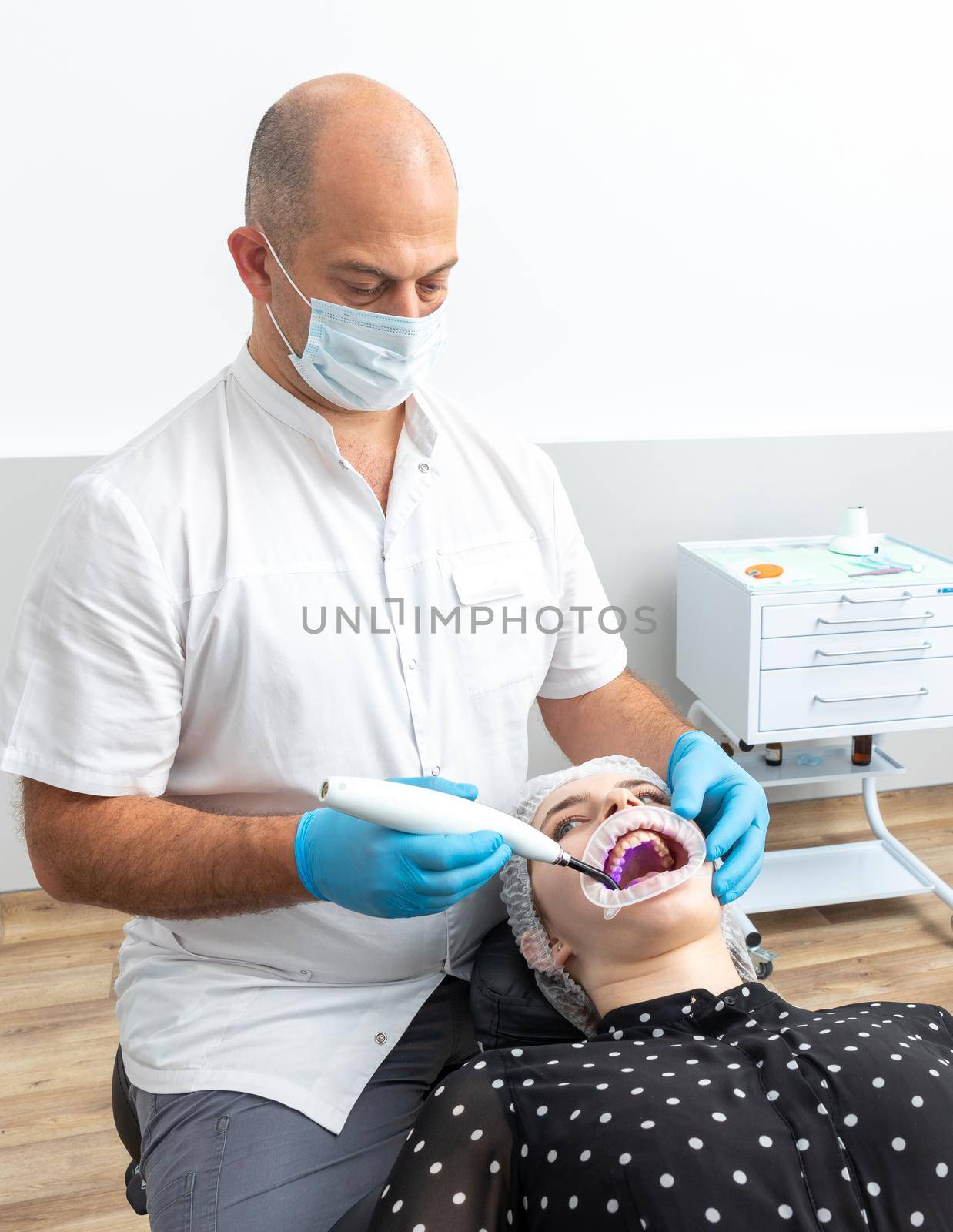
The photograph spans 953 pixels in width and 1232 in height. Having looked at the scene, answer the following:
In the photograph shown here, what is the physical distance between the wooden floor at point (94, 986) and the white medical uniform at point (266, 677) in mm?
788

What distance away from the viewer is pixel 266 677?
1.14 meters

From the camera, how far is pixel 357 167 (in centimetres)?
108

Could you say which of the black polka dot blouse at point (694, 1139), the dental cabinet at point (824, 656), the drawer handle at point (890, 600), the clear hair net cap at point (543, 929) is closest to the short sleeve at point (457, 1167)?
the black polka dot blouse at point (694, 1139)

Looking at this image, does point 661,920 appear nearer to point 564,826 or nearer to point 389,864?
point 564,826

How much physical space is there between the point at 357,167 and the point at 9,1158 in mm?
1704

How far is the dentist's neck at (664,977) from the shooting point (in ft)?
3.98

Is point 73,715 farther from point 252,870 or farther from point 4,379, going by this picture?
point 4,379

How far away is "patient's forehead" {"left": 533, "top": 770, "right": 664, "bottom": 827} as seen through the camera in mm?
1305

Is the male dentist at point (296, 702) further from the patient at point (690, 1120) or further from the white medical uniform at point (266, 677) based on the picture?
the patient at point (690, 1120)

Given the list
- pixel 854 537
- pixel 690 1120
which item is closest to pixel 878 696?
pixel 854 537

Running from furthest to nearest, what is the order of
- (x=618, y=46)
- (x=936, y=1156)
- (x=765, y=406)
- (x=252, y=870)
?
(x=765, y=406), (x=618, y=46), (x=252, y=870), (x=936, y=1156)

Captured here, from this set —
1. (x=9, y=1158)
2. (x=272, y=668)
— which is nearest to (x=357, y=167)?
(x=272, y=668)

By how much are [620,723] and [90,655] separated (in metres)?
0.68

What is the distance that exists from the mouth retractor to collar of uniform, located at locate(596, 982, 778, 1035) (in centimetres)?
11
